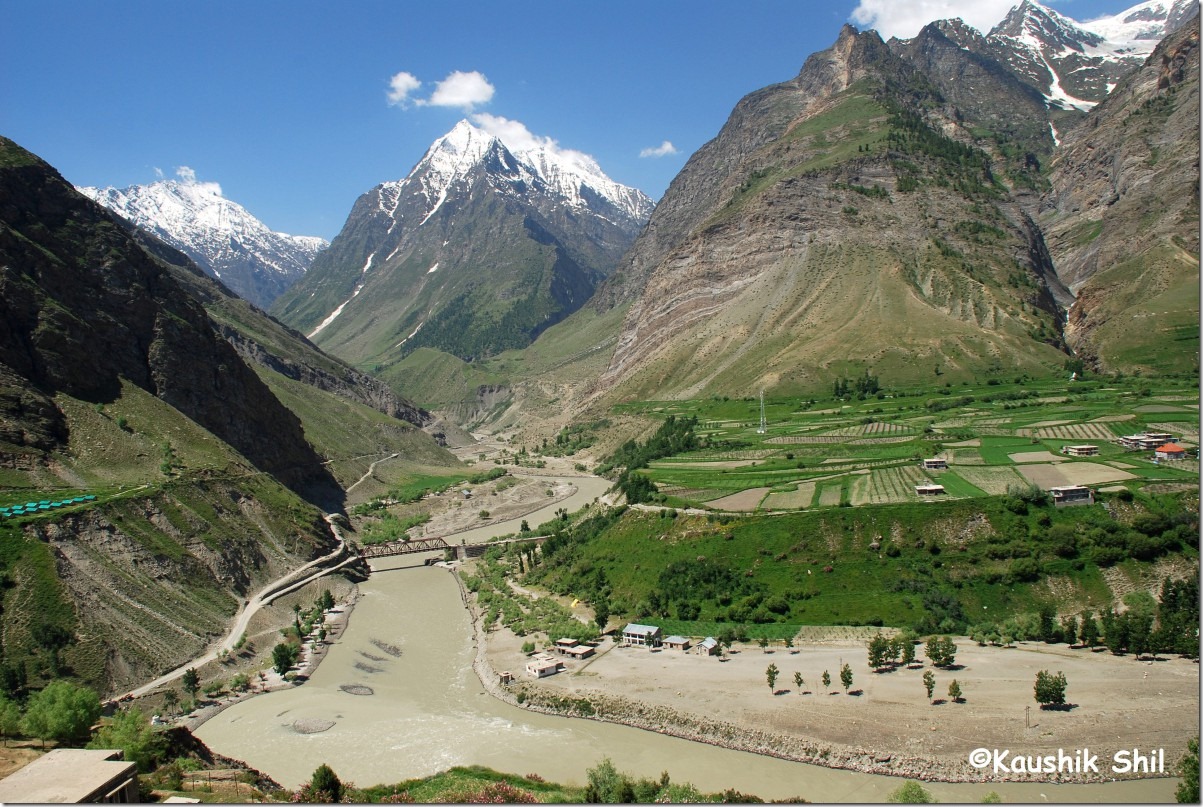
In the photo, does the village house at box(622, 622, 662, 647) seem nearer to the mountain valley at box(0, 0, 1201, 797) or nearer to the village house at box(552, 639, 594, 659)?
the mountain valley at box(0, 0, 1201, 797)

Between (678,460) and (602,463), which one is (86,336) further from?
(602,463)

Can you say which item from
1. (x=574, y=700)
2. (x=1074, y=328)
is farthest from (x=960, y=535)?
(x=1074, y=328)

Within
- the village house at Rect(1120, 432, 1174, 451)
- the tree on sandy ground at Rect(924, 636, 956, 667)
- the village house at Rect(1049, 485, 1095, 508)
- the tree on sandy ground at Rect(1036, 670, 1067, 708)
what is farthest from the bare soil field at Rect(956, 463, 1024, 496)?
the tree on sandy ground at Rect(1036, 670, 1067, 708)

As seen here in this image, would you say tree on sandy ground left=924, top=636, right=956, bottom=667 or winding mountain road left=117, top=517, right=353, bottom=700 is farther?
winding mountain road left=117, top=517, right=353, bottom=700

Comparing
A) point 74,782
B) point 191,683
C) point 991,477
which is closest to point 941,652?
point 991,477

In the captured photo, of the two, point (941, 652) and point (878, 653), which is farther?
point (878, 653)

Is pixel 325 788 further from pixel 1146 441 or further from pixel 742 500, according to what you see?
pixel 1146 441
